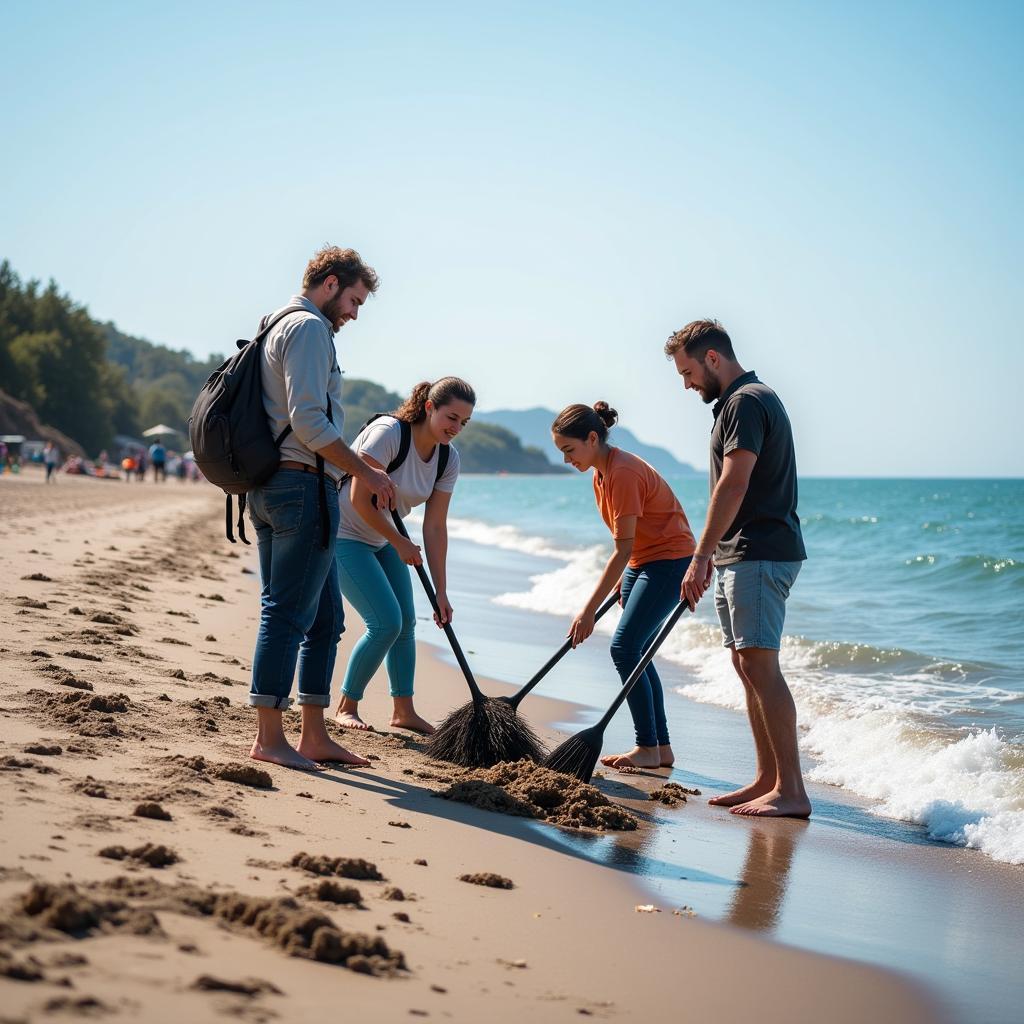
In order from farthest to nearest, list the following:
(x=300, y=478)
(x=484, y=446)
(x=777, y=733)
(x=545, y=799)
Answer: (x=484, y=446), (x=777, y=733), (x=545, y=799), (x=300, y=478)

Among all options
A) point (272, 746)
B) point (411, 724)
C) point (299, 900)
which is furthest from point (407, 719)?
point (299, 900)

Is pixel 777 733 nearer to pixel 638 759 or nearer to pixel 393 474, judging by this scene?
pixel 638 759

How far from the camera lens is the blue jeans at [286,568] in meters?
4.02

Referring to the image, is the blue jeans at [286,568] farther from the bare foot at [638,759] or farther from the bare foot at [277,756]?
the bare foot at [638,759]

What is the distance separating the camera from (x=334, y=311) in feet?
13.6

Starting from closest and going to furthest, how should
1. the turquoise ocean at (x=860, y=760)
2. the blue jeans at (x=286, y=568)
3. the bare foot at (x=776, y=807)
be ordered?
the turquoise ocean at (x=860, y=760) → the blue jeans at (x=286, y=568) → the bare foot at (x=776, y=807)

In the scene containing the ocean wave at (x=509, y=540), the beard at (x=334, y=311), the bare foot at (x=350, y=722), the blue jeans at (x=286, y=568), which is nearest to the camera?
the blue jeans at (x=286, y=568)

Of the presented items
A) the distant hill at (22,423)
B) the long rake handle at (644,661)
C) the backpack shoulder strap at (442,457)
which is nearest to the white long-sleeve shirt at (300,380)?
the backpack shoulder strap at (442,457)

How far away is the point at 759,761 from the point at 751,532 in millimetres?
1040

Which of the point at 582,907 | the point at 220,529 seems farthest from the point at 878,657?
the point at 220,529

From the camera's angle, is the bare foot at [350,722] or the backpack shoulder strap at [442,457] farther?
the bare foot at [350,722]

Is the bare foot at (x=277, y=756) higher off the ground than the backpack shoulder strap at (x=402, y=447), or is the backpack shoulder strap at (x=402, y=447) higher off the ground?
the backpack shoulder strap at (x=402, y=447)

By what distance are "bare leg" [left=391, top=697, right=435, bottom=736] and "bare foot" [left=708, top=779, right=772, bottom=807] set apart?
1.54m

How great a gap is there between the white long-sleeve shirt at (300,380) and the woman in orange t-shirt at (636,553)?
1579 millimetres
